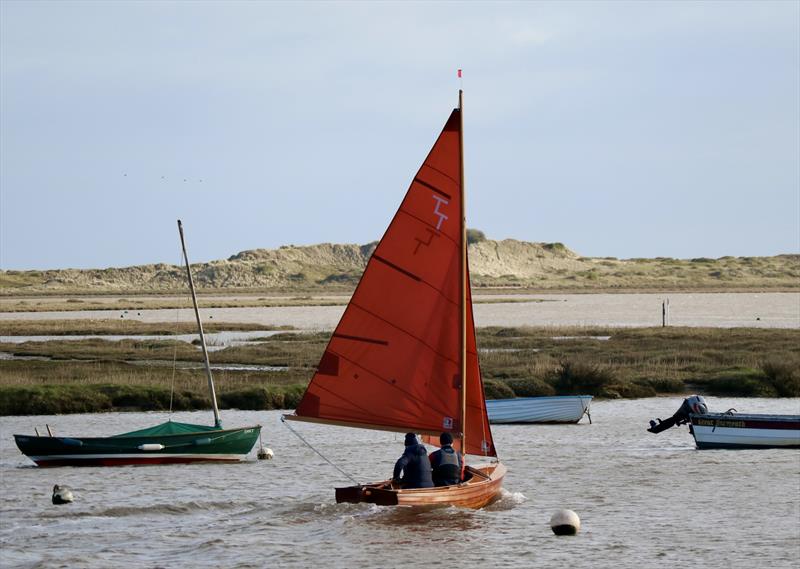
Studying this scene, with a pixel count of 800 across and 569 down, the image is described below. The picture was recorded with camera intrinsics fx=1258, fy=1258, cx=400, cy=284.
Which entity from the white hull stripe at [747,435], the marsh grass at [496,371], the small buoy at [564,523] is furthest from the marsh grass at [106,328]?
the small buoy at [564,523]

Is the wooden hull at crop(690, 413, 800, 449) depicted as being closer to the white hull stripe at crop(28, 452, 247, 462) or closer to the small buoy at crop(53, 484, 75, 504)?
the white hull stripe at crop(28, 452, 247, 462)

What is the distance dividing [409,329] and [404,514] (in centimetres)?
398

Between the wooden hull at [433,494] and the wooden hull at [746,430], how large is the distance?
11537 mm

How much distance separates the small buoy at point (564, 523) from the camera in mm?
25094

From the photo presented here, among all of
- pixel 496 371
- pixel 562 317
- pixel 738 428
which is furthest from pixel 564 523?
pixel 562 317

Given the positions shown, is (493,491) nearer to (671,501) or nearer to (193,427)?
(671,501)

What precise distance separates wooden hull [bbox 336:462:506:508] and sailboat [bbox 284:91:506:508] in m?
0.06

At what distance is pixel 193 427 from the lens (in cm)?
3466

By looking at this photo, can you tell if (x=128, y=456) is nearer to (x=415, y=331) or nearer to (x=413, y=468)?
(x=415, y=331)

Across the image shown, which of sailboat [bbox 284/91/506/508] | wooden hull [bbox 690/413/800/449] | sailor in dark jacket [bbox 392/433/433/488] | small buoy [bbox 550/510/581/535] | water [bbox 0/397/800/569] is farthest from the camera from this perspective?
wooden hull [bbox 690/413/800/449]

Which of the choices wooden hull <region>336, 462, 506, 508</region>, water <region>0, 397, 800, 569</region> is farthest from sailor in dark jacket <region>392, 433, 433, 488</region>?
water <region>0, 397, 800, 569</region>

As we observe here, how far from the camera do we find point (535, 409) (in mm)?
44000

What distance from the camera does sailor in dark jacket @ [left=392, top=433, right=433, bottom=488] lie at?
25.2 meters

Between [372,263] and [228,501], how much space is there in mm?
6966
